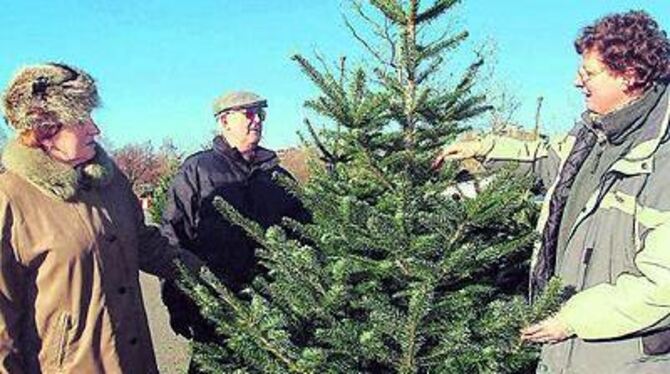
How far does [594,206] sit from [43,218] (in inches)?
73.0

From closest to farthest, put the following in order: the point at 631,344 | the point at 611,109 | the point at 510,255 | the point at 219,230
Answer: the point at 631,344
the point at 611,109
the point at 510,255
the point at 219,230

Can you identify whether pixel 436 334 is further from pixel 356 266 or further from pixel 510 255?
pixel 510 255

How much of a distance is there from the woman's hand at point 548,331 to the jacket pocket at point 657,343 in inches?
8.9

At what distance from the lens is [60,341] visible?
285cm

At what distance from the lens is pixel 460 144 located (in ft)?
10.7

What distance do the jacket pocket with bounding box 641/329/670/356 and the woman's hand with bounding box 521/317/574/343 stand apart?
0.75 ft

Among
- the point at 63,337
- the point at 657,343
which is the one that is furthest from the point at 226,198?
the point at 657,343

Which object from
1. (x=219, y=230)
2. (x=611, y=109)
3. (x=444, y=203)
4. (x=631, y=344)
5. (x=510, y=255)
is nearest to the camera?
(x=631, y=344)

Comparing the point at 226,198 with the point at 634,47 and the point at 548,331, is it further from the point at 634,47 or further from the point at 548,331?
the point at 634,47

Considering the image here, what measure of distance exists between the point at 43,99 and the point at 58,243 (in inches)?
20.0

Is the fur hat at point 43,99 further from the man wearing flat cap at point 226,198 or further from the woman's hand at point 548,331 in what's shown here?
the woman's hand at point 548,331

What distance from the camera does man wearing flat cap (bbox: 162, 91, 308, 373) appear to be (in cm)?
435

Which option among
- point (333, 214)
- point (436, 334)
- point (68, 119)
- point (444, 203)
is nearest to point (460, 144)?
point (444, 203)

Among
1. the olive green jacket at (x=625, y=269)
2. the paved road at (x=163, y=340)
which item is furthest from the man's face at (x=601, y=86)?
the paved road at (x=163, y=340)
